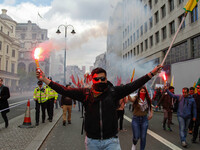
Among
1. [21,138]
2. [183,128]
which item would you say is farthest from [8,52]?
[183,128]

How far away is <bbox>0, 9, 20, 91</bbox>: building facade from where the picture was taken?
47.9 metres

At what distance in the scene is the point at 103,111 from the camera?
2.48 metres

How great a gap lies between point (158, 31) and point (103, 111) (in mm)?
25920

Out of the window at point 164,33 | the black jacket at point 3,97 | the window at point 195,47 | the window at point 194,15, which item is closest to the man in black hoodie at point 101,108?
the black jacket at point 3,97

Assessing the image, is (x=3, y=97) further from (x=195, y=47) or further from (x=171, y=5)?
(x=171, y=5)

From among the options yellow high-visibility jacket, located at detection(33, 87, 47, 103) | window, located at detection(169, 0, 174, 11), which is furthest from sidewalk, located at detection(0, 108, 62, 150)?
window, located at detection(169, 0, 174, 11)

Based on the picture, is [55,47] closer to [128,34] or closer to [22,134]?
[22,134]

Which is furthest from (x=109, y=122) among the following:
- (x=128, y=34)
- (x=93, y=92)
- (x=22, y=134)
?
(x=128, y=34)

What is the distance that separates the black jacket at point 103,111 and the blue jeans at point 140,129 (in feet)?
7.13

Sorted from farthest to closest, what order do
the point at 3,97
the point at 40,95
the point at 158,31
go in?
the point at 158,31, the point at 40,95, the point at 3,97

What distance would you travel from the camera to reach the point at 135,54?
36375 millimetres

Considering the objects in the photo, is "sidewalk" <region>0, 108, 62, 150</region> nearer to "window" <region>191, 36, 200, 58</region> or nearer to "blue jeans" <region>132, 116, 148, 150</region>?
"blue jeans" <region>132, 116, 148, 150</region>

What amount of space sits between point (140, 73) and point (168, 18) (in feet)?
33.3

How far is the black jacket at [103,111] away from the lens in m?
2.45
